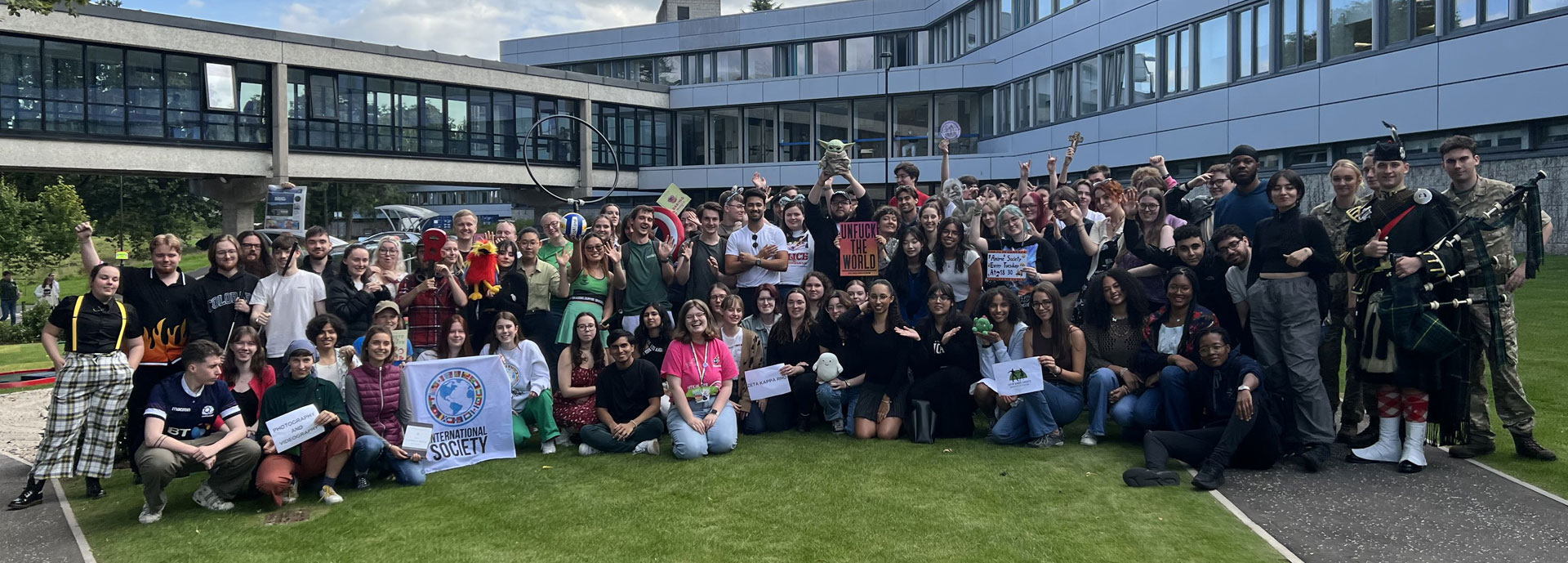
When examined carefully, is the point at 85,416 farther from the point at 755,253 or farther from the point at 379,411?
the point at 755,253

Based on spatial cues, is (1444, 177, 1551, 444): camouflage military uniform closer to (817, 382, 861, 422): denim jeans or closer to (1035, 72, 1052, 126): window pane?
(817, 382, 861, 422): denim jeans

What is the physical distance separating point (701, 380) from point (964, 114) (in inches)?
1180

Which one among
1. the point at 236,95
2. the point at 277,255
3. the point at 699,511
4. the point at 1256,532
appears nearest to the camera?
the point at 1256,532

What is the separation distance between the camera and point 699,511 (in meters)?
5.94

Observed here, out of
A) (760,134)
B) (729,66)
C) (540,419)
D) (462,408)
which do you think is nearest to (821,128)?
(760,134)

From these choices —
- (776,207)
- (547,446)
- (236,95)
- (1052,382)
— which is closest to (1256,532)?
→ (1052,382)

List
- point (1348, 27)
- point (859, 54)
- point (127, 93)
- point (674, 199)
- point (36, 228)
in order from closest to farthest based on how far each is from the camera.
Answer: point (674, 199) → point (1348, 27) → point (127, 93) → point (36, 228) → point (859, 54)

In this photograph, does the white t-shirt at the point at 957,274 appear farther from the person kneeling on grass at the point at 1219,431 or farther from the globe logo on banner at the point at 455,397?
the globe logo on banner at the point at 455,397

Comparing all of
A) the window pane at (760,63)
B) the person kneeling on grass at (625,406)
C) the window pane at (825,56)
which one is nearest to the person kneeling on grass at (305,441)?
the person kneeling on grass at (625,406)

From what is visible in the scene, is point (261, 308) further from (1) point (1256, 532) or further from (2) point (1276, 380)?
(2) point (1276, 380)

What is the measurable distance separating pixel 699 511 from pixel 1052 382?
10.4 ft

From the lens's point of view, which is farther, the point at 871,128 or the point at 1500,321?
the point at 871,128

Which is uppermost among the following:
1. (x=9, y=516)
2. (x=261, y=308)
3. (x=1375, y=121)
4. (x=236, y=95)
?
(x=236, y=95)

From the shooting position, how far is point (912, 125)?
1475 inches
